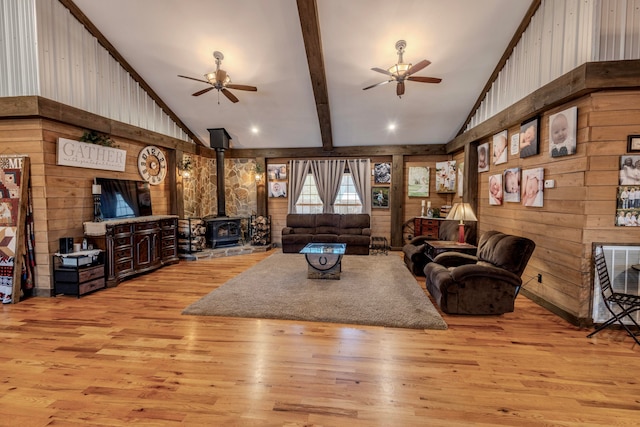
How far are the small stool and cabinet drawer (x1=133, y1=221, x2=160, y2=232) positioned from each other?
4659mm

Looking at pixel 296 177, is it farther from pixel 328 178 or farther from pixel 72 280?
pixel 72 280

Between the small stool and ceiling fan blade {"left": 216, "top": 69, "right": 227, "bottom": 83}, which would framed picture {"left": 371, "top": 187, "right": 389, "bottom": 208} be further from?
ceiling fan blade {"left": 216, "top": 69, "right": 227, "bottom": 83}

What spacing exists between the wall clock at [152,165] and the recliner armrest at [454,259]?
225 inches

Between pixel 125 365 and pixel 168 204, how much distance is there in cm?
493

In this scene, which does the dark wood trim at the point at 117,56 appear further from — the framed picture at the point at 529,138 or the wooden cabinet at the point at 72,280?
the framed picture at the point at 529,138

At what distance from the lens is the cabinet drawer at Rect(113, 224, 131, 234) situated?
181 inches

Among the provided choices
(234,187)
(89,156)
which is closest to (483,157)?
(234,187)

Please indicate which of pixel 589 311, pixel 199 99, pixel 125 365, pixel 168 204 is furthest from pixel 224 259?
pixel 589 311

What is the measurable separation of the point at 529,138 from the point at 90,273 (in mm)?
6448

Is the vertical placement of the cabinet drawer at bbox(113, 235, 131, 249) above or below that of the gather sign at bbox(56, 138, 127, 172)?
below

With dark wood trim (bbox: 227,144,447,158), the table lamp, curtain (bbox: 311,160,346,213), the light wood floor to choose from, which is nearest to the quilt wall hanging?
the light wood floor

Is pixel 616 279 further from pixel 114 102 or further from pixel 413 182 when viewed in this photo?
pixel 114 102

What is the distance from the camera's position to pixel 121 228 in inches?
185

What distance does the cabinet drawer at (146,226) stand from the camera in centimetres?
503
